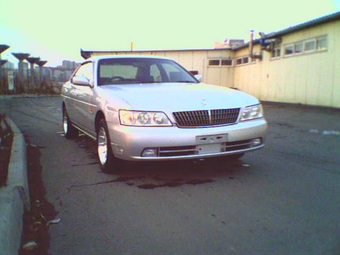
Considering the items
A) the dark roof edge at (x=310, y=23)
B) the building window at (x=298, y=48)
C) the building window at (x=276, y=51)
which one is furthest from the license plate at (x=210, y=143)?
the building window at (x=276, y=51)

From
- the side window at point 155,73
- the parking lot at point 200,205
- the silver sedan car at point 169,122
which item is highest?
the side window at point 155,73

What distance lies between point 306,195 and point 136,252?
6.61 feet

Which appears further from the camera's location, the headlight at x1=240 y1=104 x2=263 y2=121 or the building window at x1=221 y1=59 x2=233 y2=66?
the building window at x1=221 y1=59 x2=233 y2=66

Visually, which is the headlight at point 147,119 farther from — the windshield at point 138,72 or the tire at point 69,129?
the tire at point 69,129

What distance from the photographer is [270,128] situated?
869cm

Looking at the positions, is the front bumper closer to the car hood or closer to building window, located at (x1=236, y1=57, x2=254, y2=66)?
the car hood

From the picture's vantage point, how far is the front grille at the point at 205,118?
3.89m

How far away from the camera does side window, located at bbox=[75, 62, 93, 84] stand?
5.57 meters

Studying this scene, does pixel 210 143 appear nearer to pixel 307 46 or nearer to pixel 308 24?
pixel 308 24

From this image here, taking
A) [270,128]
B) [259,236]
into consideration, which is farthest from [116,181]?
[270,128]

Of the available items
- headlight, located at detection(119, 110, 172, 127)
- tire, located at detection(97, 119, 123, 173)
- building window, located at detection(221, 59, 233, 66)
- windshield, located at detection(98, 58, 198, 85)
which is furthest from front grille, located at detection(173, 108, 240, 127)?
building window, located at detection(221, 59, 233, 66)

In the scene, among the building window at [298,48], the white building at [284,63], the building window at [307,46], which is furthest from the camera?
the building window at [298,48]

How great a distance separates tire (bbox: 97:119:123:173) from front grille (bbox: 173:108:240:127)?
0.96m

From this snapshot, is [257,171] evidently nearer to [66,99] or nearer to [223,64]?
[66,99]
